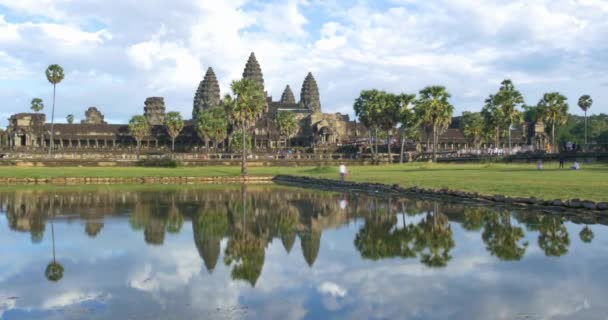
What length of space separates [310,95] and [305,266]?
514 feet

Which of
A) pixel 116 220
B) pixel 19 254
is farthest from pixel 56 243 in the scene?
pixel 116 220

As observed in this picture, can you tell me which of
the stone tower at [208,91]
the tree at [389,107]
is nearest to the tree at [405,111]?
the tree at [389,107]

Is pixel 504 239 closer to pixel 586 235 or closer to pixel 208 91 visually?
pixel 586 235

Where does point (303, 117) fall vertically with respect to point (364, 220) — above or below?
above

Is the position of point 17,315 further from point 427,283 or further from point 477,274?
point 477,274

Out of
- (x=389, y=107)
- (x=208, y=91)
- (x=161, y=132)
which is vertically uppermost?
(x=208, y=91)

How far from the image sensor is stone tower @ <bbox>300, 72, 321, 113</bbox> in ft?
548

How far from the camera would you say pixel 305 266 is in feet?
43.1

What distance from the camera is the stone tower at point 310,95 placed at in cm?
16712

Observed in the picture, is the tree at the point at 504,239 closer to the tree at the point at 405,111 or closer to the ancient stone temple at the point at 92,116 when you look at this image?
the tree at the point at 405,111

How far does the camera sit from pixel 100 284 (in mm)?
11336

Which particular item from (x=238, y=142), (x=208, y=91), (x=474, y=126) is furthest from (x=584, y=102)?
(x=208, y=91)

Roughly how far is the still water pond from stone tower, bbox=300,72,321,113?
144 metres

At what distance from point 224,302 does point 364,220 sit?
1211 cm
